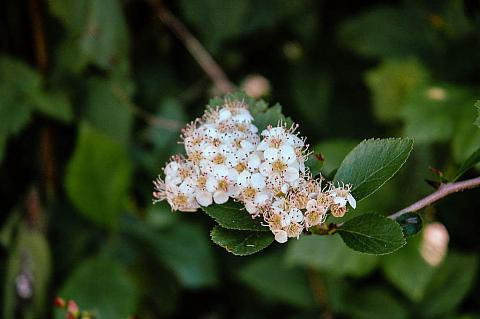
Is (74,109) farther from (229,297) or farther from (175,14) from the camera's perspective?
(229,297)

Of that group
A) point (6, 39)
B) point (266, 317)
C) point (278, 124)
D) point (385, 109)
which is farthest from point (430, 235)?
point (6, 39)

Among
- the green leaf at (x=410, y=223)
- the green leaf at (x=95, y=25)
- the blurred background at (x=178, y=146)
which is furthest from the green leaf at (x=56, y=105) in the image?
the green leaf at (x=410, y=223)

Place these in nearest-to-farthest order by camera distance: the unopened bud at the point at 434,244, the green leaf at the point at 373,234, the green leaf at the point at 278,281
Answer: the green leaf at the point at 373,234 → the unopened bud at the point at 434,244 → the green leaf at the point at 278,281

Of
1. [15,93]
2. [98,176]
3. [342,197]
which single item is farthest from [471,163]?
[15,93]

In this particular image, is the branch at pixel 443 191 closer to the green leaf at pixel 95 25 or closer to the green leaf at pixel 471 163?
the green leaf at pixel 471 163

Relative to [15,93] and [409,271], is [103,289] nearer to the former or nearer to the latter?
[15,93]
